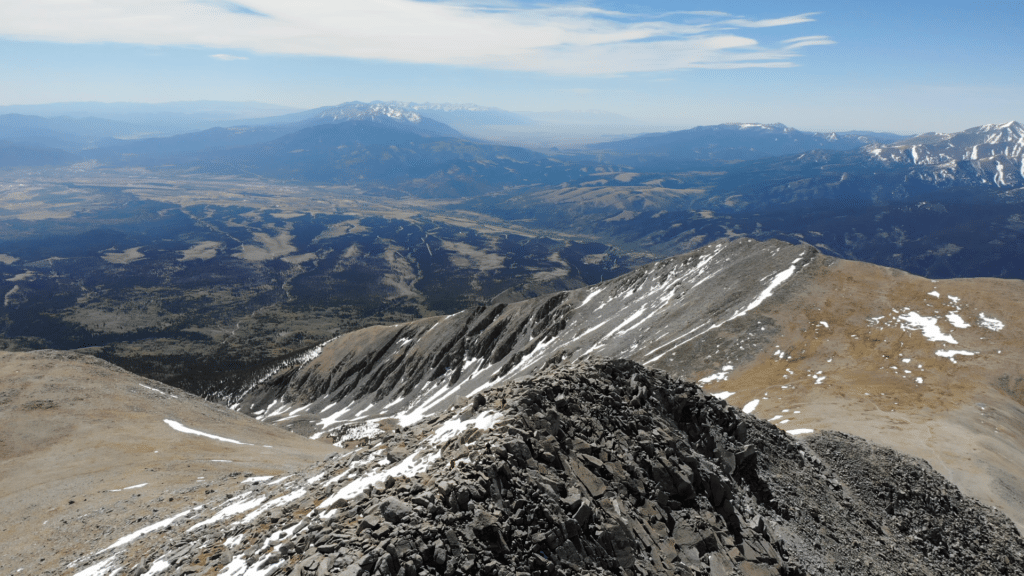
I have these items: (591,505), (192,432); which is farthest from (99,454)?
(591,505)

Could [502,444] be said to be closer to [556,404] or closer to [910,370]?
[556,404]

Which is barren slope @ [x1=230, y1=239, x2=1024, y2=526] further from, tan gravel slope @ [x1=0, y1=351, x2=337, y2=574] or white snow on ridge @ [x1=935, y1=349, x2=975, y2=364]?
tan gravel slope @ [x1=0, y1=351, x2=337, y2=574]

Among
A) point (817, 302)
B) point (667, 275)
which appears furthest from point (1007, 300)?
point (667, 275)

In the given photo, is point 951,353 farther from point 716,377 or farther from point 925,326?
point 716,377

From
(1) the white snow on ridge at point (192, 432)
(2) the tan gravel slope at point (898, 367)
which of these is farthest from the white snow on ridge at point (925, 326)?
(1) the white snow on ridge at point (192, 432)

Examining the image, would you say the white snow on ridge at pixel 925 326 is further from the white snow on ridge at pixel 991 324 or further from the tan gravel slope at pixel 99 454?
the tan gravel slope at pixel 99 454

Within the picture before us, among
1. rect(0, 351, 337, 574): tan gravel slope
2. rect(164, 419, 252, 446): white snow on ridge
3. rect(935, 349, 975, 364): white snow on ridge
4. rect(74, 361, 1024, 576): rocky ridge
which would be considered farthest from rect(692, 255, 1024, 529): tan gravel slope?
rect(164, 419, 252, 446): white snow on ridge
